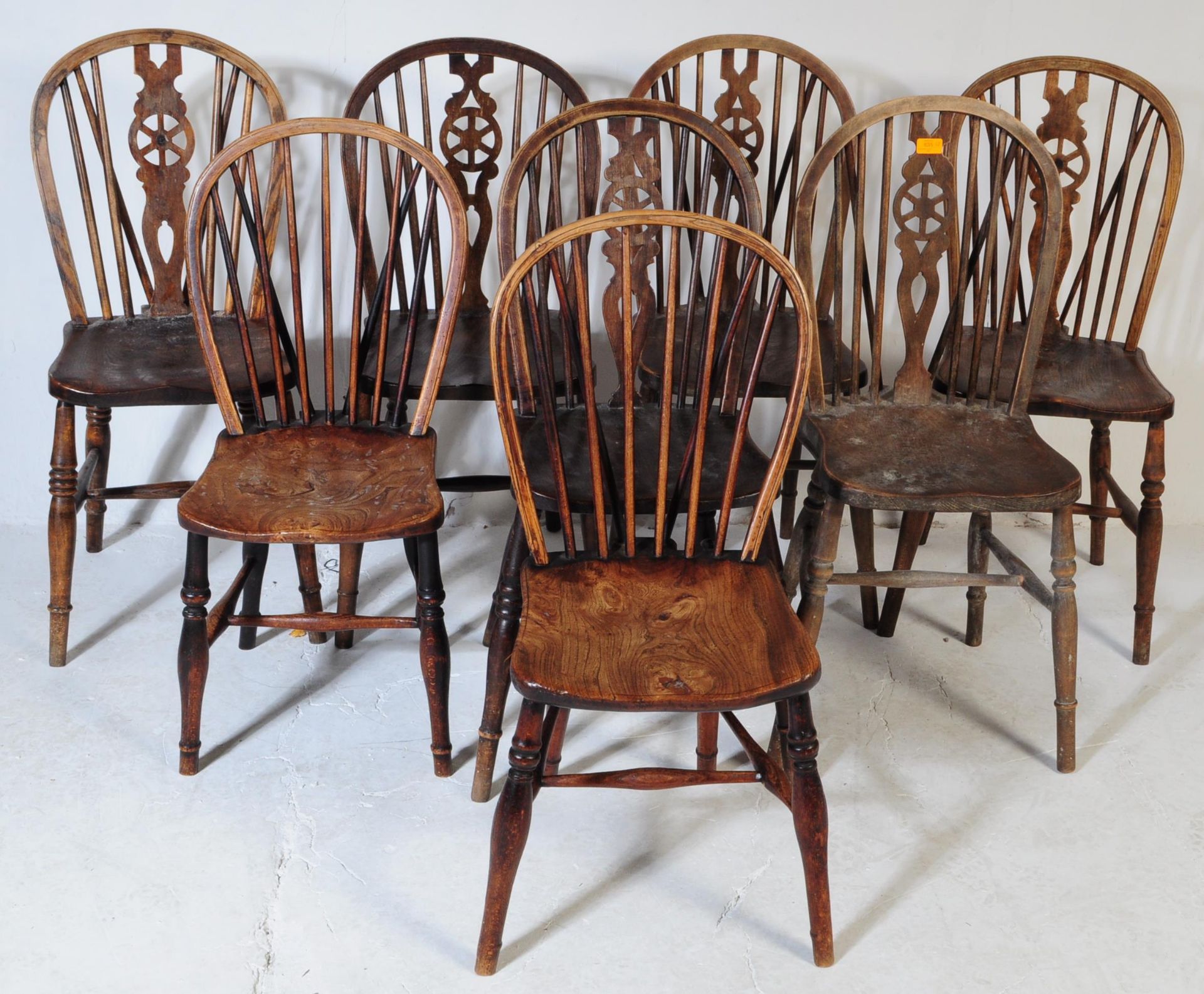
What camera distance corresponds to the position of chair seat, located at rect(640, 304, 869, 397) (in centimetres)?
222

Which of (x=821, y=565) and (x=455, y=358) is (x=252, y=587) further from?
(x=821, y=565)

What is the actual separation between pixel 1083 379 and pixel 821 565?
2.54 feet

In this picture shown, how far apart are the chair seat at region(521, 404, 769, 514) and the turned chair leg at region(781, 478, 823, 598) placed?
113 millimetres

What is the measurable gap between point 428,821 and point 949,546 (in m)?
1.53

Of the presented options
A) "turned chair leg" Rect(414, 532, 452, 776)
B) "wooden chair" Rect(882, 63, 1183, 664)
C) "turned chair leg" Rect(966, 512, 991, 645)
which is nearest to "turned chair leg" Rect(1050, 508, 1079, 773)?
"turned chair leg" Rect(966, 512, 991, 645)

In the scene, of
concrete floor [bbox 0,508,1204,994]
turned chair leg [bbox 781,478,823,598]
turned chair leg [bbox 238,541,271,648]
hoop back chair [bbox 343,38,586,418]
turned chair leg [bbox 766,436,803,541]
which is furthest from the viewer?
turned chair leg [bbox 766,436,803,541]

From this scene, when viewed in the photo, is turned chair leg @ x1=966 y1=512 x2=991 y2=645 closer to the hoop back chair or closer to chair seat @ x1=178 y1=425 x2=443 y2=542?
the hoop back chair

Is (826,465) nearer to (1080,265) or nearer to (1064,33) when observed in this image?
(1080,265)

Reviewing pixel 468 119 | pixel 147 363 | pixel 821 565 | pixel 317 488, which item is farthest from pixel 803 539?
pixel 147 363

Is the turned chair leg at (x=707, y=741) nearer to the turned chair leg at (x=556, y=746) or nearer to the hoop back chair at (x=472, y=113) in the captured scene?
the turned chair leg at (x=556, y=746)

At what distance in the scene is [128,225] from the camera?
2420mm

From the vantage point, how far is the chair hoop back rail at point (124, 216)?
221 cm

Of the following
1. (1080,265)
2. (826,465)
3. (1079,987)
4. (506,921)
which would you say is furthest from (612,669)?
(1080,265)

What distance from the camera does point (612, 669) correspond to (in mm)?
1515
